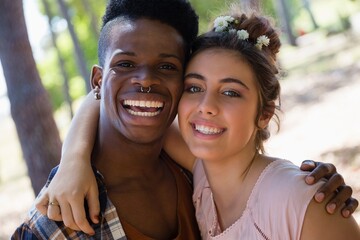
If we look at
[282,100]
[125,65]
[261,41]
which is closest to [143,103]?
[125,65]

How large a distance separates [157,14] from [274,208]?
4.29ft

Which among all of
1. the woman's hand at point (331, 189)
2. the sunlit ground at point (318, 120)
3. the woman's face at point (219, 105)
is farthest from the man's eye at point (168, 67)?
the sunlit ground at point (318, 120)

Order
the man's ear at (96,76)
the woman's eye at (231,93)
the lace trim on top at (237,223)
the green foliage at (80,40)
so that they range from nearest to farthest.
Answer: the lace trim on top at (237,223)
the woman's eye at (231,93)
the man's ear at (96,76)
the green foliage at (80,40)

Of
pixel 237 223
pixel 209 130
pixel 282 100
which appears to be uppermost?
pixel 209 130

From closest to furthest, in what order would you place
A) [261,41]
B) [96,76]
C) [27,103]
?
[261,41] → [96,76] → [27,103]

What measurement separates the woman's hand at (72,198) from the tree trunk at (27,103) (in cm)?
263

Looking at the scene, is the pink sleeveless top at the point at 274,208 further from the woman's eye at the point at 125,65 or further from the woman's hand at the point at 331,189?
the woman's eye at the point at 125,65

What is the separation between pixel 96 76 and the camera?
122 inches

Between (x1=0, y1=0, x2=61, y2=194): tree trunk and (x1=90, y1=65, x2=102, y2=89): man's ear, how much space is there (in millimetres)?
2191

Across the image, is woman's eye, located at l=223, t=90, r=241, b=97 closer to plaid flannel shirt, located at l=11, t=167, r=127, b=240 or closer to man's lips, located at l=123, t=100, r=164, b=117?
man's lips, located at l=123, t=100, r=164, b=117

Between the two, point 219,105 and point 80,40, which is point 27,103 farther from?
point 80,40

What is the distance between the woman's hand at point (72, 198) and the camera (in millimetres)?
2375

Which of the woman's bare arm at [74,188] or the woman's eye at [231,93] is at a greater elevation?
the woman's eye at [231,93]

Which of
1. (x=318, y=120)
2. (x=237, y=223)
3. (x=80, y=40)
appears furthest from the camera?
(x=80, y=40)
